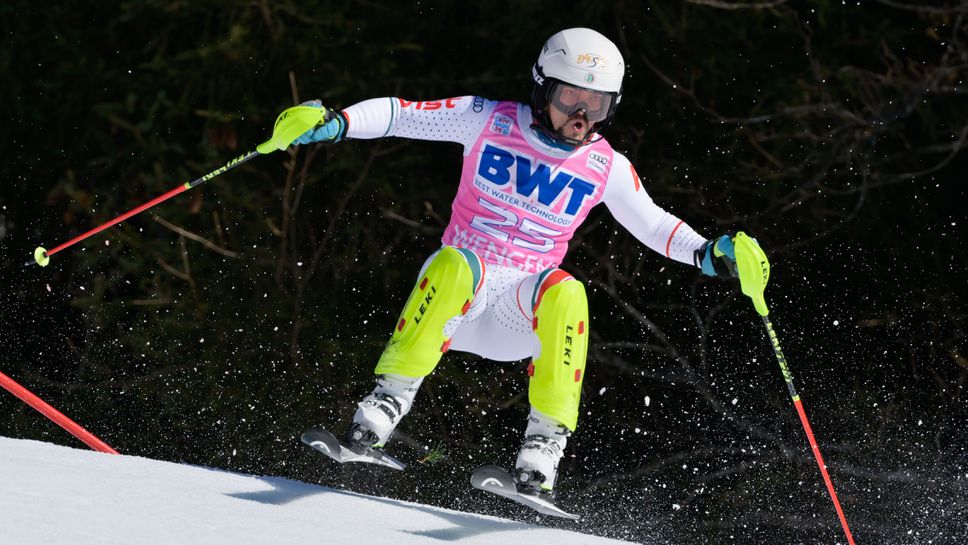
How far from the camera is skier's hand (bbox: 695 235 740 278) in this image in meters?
3.60

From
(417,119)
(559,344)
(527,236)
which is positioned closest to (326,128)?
(417,119)

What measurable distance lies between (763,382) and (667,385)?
1.58 ft

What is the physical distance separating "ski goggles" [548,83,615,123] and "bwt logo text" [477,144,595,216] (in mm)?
173

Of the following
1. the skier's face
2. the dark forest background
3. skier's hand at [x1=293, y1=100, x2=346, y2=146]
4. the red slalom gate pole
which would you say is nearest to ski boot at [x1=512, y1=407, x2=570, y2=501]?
the skier's face

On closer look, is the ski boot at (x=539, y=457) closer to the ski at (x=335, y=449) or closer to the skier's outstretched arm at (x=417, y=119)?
the ski at (x=335, y=449)

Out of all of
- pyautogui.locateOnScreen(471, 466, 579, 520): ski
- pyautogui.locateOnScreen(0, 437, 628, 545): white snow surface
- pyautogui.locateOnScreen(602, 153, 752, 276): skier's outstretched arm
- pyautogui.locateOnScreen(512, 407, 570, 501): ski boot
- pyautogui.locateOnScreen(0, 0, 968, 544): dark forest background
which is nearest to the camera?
pyautogui.locateOnScreen(0, 437, 628, 545): white snow surface

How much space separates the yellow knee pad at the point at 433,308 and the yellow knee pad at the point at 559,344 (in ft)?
0.65

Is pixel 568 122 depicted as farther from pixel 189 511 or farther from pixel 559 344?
pixel 189 511

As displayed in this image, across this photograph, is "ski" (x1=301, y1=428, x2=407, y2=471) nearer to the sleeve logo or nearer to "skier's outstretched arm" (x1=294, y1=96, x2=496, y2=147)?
"skier's outstretched arm" (x1=294, y1=96, x2=496, y2=147)

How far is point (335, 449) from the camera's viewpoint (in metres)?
3.33

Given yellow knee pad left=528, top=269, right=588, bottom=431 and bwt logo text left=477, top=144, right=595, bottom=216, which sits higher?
bwt logo text left=477, top=144, right=595, bottom=216

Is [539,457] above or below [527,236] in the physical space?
below

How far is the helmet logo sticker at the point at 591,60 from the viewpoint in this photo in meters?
3.47

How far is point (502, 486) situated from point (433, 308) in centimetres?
50
